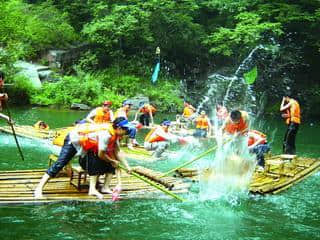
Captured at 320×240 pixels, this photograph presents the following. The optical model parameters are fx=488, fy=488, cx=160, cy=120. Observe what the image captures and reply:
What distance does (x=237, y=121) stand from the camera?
31.3 feet

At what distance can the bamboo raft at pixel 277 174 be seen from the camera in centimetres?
943

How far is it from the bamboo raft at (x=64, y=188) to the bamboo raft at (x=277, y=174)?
49.1 inches

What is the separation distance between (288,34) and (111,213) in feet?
73.3

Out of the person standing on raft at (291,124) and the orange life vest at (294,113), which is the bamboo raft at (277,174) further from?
the orange life vest at (294,113)

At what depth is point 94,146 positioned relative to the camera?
7699 millimetres

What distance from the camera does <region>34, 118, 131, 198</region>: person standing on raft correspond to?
7.57 m

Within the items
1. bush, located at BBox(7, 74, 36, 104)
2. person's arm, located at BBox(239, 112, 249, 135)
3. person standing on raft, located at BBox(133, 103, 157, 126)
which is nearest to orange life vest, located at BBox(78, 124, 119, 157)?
person's arm, located at BBox(239, 112, 249, 135)

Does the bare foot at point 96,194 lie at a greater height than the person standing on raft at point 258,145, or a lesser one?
lesser

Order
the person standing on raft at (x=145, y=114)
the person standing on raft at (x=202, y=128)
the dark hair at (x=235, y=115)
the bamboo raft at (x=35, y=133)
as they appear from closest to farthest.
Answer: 1. the dark hair at (x=235, y=115)
2. the bamboo raft at (x=35, y=133)
3. the person standing on raft at (x=202, y=128)
4. the person standing on raft at (x=145, y=114)

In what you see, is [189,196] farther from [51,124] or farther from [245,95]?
[245,95]

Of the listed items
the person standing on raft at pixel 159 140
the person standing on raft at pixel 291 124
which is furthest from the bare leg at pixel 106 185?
the person standing on raft at pixel 291 124

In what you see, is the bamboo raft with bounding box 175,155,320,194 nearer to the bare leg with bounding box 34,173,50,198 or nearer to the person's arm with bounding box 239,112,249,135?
the person's arm with bounding box 239,112,249,135

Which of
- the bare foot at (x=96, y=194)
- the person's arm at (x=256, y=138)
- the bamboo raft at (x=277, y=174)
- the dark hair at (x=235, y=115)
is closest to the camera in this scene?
the bare foot at (x=96, y=194)

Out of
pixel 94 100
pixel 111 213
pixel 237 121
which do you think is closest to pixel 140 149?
pixel 237 121
